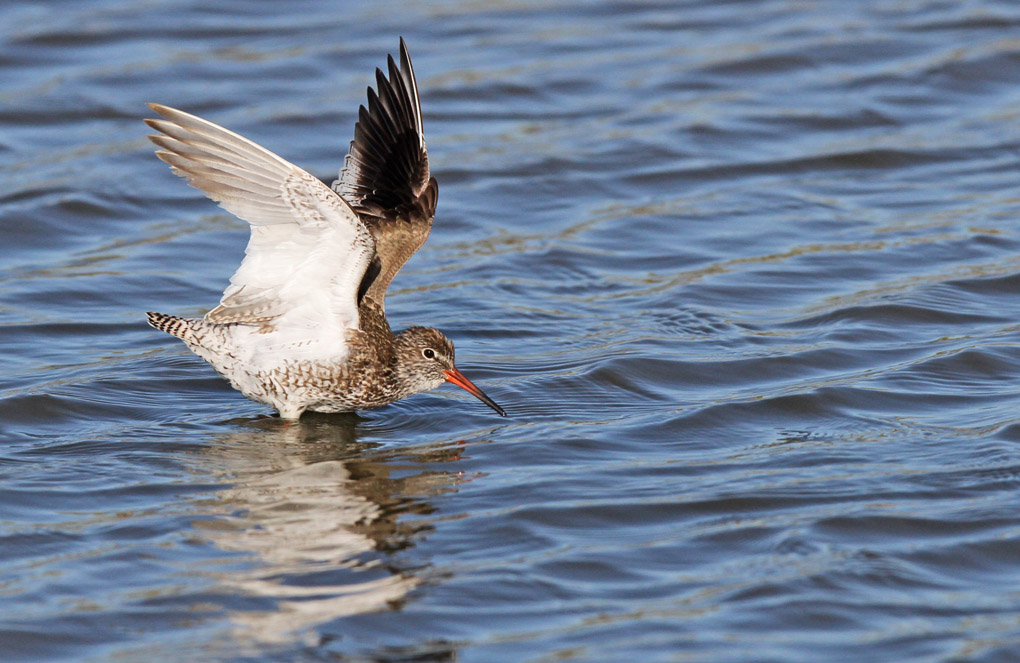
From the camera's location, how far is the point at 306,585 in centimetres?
547

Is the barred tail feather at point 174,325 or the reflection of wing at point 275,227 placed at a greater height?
the reflection of wing at point 275,227

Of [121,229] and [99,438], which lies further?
[121,229]

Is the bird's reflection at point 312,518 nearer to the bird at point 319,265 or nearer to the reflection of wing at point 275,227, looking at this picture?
the bird at point 319,265

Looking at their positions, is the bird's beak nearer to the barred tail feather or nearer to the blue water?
the blue water

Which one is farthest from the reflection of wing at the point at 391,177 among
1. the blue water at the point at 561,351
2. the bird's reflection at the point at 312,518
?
the bird's reflection at the point at 312,518

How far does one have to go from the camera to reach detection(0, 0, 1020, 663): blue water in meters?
5.40

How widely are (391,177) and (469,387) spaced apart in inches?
55.3

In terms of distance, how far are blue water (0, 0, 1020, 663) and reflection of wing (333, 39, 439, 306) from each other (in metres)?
0.82

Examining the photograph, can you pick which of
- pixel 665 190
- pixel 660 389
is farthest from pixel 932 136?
pixel 660 389

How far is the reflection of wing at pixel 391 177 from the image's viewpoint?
309 inches

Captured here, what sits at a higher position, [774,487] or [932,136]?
[932,136]

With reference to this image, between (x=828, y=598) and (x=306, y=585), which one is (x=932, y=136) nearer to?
(x=828, y=598)

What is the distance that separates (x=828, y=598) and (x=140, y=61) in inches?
387

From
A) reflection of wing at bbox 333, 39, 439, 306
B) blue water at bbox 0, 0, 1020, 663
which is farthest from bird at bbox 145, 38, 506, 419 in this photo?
blue water at bbox 0, 0, 1020, 663
